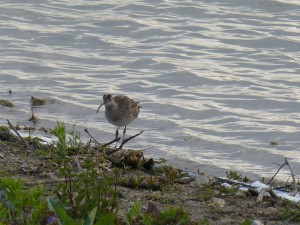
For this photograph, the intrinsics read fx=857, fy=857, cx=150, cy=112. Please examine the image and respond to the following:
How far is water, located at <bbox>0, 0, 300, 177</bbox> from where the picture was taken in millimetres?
10938

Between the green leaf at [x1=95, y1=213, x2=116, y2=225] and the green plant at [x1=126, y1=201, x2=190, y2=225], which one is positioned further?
the green plant at [x1=126, y1=201, x2=190, y2=225]

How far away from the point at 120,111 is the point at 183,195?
3261 millimetres

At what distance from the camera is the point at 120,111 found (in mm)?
10453

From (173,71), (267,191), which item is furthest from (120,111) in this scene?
(267,191)

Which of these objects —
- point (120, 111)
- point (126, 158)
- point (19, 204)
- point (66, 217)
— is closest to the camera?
point (66, 217)

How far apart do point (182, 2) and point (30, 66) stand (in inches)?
165

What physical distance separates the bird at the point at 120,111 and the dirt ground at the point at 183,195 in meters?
1.92

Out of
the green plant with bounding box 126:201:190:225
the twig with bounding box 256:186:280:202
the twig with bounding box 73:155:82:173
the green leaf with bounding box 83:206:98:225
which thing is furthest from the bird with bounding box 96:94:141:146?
the green leaf with bounding box 83:206:98:225

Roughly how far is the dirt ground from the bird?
192cm

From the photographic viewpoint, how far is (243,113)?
39.0ft

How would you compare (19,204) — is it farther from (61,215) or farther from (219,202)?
(219,202)

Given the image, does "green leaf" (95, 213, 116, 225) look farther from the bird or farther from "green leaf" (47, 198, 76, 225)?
the bird

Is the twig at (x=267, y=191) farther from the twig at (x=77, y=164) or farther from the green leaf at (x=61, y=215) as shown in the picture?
the green leaf at (x=61, y=215)

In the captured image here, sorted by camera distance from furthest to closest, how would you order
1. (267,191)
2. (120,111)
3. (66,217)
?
(120,111), (267,191), (66,217)
